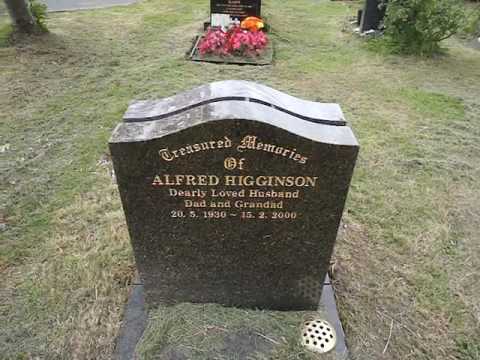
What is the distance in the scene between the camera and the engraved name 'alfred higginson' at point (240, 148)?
1773mm

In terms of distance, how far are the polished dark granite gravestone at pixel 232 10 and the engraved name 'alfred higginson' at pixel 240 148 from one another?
6.87 m

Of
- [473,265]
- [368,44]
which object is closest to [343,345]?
[473,265]

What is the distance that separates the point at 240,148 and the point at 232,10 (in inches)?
272

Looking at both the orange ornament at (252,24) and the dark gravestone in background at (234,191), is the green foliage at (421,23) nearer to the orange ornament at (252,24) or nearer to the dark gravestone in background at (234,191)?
the orange ornament at (252,24)

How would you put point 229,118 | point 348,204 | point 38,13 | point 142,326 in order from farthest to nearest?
point 38,13 → point 348,204 → point 142,326 → point 229,118

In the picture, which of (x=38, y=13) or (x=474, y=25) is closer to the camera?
(x=38, y=13)

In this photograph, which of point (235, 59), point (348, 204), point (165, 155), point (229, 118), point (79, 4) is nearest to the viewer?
point (229, 118)

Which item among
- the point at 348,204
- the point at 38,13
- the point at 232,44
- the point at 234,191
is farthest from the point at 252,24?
the point at 234,191

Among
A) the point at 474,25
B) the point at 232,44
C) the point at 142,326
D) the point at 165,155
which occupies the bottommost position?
the point at 142,326

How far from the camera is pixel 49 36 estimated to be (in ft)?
24.0

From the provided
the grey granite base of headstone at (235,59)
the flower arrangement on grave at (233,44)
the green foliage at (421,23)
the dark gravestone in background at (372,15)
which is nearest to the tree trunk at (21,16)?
the grey granite base of headstone at (235,59)

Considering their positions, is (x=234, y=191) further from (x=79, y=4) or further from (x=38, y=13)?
(x=79, y=4)

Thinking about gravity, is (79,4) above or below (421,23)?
below

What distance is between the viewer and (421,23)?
6.72m
